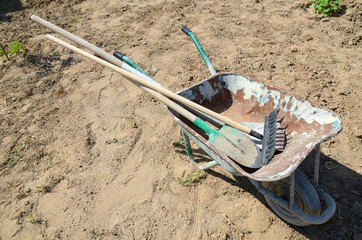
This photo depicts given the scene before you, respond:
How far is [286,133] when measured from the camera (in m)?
2.43

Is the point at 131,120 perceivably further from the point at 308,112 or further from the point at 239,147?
the point at 308,112

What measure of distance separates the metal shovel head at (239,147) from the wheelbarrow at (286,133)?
0.10m

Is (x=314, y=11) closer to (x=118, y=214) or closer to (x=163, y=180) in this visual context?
(x=163, y=180)

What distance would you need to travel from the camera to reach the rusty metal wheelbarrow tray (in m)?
1.88

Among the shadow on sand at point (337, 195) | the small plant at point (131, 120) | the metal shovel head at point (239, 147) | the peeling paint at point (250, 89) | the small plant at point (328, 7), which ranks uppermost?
the peeling paint at point (250, 89)

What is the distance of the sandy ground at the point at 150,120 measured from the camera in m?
2.44

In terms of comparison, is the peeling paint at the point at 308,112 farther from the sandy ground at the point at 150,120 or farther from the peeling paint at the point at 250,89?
the sandy ground at the point at 150,120

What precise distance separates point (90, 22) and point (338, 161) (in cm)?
552

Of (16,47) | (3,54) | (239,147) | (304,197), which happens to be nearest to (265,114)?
(239,147)

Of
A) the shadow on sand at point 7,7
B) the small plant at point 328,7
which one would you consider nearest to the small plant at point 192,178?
the small plant at point 328,7

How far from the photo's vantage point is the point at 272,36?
4.68 meters

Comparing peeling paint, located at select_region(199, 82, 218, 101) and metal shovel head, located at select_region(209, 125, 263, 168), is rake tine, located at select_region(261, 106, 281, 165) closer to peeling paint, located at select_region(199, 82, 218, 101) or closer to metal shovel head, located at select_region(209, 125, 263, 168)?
metal shovel head, located at select_region(209, 125, 263, 168)

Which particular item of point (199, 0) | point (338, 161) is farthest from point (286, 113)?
A: point (199, 0)

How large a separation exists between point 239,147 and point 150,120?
1.62m
